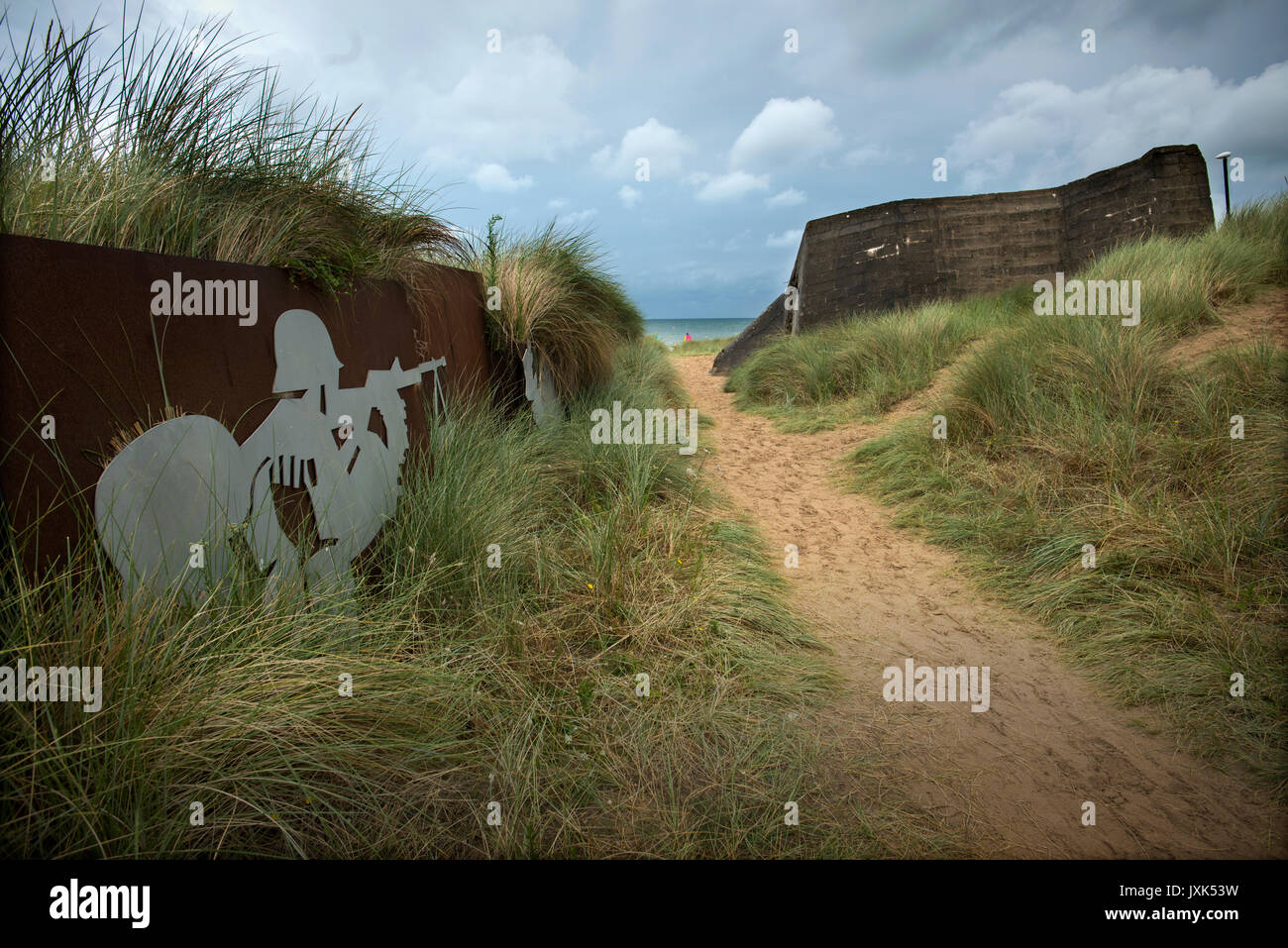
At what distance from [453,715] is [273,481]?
1205 millimetres

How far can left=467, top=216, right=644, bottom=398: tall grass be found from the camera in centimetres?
567

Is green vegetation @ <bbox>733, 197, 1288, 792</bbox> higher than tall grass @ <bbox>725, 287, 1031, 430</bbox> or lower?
lower

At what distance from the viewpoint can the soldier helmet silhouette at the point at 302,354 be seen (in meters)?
2.68

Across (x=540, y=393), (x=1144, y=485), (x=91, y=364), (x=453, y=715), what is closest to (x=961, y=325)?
(x=1144, y=485)

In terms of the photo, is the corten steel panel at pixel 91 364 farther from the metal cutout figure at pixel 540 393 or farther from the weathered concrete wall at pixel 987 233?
the weathered concrete wall at pixel 987 233

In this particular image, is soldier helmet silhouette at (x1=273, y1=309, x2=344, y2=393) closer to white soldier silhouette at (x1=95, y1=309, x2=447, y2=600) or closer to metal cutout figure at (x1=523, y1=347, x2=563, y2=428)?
white soldier silhouette at (x1=95, y1=309, x2=447, y2=600)

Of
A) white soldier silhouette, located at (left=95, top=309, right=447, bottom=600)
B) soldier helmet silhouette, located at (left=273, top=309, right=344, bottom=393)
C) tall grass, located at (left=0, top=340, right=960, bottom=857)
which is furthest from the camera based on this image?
soldier helmet silhouette, located at (left=273, top=309, right=344, bottom=393)

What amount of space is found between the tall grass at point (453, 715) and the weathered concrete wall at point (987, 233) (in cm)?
1140

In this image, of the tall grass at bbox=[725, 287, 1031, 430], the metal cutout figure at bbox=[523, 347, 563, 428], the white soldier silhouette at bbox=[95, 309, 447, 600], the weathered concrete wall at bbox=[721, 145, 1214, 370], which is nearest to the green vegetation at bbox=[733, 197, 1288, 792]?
the tall grass at bbox=[725, 287, 1031, 430]

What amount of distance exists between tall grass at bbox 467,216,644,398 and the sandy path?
2945 mm

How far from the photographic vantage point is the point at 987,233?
1245 centimetres

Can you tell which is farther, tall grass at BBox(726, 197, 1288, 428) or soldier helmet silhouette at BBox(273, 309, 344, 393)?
tall grass at BBox(726, 197, 1288, 428)

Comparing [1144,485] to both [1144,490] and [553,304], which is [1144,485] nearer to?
[1144,490]
